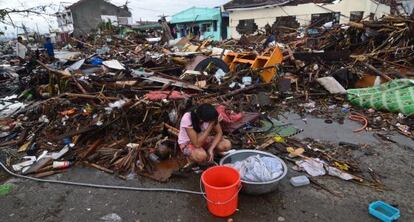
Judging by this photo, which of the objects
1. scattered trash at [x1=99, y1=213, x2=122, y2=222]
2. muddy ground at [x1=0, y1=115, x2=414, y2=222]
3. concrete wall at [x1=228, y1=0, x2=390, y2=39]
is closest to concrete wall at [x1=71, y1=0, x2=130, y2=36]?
concrete wall at [x1=228, y1=0, x2=390, y2=39]

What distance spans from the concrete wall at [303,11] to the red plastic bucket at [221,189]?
20.5 metres

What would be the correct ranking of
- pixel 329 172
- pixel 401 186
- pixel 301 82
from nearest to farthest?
pixel 401 186 → pixel 329 172 → pixel 301 82

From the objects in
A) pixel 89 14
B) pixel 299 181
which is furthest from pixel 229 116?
pixel 89 14

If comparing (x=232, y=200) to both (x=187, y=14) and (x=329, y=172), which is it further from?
(x=187, y=14)

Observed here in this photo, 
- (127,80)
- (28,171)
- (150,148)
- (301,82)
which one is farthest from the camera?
(301,82)

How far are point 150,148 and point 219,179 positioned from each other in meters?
1.60

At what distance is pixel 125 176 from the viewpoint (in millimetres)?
3826

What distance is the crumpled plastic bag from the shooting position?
10.3 ft

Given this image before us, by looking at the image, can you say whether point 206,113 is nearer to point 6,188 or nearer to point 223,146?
point 223,146

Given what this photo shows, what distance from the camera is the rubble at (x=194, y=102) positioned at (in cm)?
422

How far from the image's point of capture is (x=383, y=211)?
2863 mm

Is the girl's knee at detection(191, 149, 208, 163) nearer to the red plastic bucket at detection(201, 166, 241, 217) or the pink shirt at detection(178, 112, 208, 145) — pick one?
the pink shirt at detection(178, 112, 208, 145)

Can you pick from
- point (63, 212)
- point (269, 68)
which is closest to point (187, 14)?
point (269, 68)

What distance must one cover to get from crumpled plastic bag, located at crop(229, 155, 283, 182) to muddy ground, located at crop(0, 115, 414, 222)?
269mm
